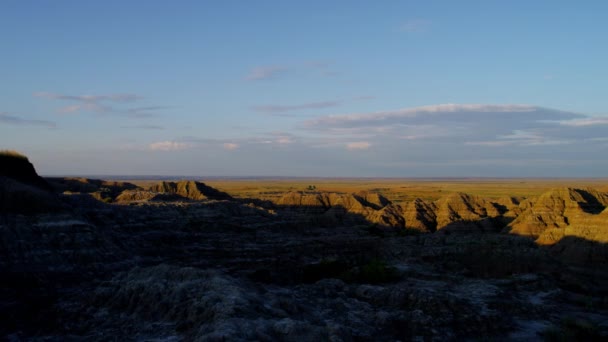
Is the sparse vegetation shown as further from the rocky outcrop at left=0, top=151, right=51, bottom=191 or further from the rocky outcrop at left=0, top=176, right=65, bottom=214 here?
the rocky outcrop at left=0, top=151, right=51, bottom=191

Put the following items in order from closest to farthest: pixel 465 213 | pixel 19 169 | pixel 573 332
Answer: pixel 573 332, pixel 19 169, pixel 465 213

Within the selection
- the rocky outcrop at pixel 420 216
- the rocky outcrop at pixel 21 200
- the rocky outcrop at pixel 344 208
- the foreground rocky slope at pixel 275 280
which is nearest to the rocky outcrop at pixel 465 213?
the rocky outcrop at pixel 420 216

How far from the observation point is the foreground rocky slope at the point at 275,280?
16875 millimetres

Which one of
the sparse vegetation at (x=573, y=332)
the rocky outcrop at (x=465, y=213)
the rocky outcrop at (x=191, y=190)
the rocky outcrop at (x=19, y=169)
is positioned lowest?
the sparse vegetation at (x=573, y=332)

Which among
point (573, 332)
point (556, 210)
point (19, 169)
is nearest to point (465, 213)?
point (556, 210)

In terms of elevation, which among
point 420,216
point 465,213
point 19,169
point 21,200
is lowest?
point 420,216

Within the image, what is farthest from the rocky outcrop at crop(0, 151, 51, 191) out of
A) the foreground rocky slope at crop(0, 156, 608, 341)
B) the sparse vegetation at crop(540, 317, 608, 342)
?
the sparse vegetation at crop(540, 317, 608, 342)

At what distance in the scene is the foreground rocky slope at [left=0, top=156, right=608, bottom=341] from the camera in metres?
16.9

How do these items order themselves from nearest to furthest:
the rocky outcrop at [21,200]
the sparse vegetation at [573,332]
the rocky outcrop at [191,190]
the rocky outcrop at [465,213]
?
Answer: the sparse vegetation at [573,332], the rocky outcrop at [21,200], the rocky outcrop at [465,213], the rocky outcrop at [191,190]

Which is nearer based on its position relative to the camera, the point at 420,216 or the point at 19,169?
the point at 19,169

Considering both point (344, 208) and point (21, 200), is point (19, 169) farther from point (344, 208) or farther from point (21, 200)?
point (344, 208)

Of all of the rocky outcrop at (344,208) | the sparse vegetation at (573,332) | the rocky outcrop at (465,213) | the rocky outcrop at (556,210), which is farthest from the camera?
the rocky outcrop at (344,208)

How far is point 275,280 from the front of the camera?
89.2 feet

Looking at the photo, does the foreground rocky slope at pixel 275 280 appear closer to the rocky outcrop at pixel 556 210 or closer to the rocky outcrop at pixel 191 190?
the rocky outcrop at pixel 556 210
